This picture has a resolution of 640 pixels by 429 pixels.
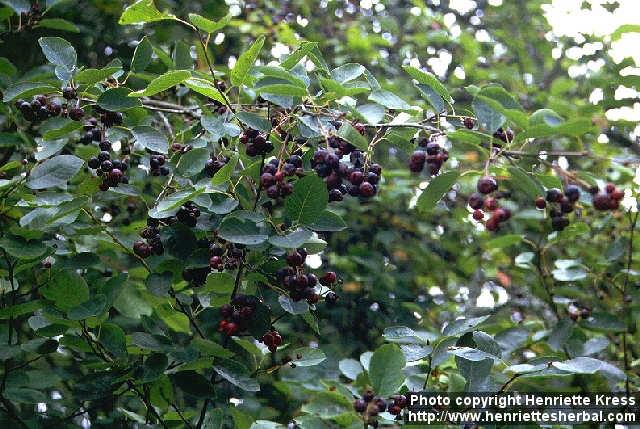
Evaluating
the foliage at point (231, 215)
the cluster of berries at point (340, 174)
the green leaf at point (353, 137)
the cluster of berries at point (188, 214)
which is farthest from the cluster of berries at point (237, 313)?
the green leaf at point (353, 137)

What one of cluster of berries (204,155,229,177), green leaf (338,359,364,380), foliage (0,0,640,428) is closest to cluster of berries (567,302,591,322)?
foliage (0,0,640,428)

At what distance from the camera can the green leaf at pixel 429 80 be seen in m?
1.48

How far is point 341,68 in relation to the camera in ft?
5.13

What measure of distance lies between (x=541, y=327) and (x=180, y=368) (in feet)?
6.33

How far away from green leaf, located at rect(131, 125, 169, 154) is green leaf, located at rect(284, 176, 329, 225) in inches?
14.0

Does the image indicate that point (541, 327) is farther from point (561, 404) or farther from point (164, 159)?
point (164, 159)

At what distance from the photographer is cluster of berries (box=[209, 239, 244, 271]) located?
1.49m

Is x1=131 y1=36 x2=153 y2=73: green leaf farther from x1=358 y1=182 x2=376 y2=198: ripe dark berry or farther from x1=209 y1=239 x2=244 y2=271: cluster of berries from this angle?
x1=358 y1=182 x2=376 y2=198: ripe dark berry

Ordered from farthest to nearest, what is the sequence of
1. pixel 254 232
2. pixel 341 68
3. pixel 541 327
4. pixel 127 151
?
pixel 541 327 → pixel 127 151 → pixel 341 68 → pixel 254 232

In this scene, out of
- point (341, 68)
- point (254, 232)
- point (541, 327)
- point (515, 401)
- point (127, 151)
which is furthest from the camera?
point (541, 327)

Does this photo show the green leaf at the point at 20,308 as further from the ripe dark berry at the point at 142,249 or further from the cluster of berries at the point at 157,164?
the cluster of berries at the point at 157,164

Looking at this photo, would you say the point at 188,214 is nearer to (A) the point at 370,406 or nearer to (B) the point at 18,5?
(A) the point at 370,406

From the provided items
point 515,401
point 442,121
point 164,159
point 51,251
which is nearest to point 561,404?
point 515,401

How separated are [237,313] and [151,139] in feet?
1.57
